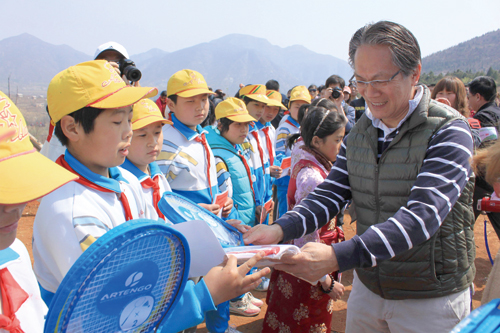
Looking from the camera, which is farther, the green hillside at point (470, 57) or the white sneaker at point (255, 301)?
the green hillside at point (470, 57)

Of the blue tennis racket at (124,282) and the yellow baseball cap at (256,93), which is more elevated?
the blue tennis racket at (124,282)

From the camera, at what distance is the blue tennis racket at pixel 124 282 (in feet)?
2.68

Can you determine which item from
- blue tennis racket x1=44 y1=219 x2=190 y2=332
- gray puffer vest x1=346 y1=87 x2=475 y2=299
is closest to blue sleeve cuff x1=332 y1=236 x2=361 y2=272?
Result: gray puffer vest x1=346 y1=87 x2=475 y2=299

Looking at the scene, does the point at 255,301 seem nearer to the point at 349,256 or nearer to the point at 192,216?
the point at 349,256

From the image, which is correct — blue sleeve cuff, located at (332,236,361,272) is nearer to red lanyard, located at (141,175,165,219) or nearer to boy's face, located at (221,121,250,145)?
red lanyard, located at (141,175,165,219)

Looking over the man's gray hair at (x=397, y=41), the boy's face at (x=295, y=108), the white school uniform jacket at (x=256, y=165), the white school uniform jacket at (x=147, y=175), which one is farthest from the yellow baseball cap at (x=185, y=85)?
the boy's face at (x=295, y=108)

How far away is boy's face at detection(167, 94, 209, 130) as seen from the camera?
339 cm

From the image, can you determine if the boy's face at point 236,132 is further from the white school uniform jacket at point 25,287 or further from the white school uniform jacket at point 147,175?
the white school uniform jacket at point 25,287

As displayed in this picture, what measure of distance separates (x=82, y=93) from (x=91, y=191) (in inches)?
17.3

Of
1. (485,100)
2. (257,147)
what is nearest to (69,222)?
(257,147)

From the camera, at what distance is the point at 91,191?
1533 millimetres

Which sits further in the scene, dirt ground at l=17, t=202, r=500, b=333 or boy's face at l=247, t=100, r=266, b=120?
boy's face at l=247, t=100, r=266, b=120

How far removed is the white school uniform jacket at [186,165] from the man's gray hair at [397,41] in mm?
1960

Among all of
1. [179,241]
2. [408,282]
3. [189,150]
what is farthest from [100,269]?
[189,150]
